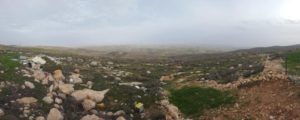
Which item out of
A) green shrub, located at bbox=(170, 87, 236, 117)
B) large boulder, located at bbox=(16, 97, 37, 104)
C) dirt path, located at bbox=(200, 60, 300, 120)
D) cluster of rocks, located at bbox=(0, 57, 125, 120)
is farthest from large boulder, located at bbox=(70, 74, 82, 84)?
dirt path, located at bbox=(200, 60, 300, 120)

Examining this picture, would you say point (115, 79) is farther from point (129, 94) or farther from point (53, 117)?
point (53, 117)

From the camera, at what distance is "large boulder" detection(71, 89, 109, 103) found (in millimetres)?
30097

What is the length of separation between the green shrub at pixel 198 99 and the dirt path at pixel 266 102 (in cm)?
74

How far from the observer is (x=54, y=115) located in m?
27.2

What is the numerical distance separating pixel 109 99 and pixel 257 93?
9.74 metres

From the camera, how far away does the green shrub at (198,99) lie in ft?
96.4

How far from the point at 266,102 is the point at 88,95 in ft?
37.2

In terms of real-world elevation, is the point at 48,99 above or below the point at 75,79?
below

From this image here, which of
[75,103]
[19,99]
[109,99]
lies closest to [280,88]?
[109,99]

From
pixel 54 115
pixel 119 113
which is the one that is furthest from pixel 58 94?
pixel 119 113

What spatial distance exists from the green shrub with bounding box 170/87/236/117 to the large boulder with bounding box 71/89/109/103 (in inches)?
189

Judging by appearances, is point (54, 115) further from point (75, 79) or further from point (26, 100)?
point (75, 79)

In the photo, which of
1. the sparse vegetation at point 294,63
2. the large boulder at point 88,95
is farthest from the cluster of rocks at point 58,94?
the sparse vegetation at point 294,63

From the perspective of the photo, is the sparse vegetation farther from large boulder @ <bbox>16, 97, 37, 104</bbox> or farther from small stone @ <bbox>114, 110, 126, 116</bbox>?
A: large boulder @ <bbox>16, 97, 37, 104</bbox>
